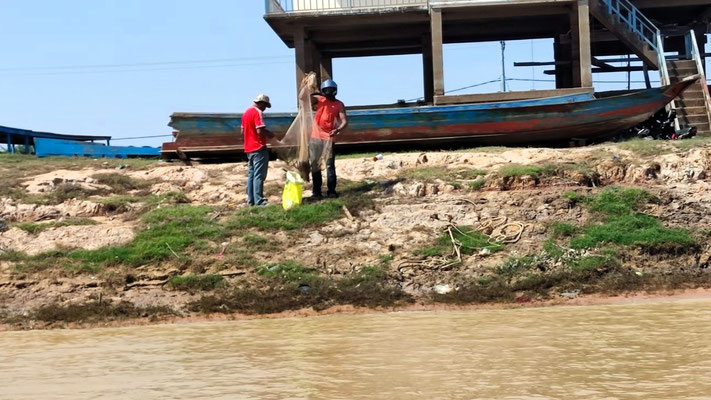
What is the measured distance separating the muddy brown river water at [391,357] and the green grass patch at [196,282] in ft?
2.89

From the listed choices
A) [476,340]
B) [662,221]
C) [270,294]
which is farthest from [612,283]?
[270,294]

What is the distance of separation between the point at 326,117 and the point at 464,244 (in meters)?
2.87

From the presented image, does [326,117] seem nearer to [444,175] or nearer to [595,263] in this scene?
[444,175]

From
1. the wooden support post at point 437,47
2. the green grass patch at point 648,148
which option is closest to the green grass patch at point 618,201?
the green grass patch at point 648,148

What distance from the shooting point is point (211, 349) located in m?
6.62

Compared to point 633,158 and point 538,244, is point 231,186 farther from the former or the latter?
point 633,158

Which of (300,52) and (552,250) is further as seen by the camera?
(300,52)

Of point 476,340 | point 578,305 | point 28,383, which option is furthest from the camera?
point 578,305

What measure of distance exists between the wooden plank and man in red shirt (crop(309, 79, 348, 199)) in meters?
5.39

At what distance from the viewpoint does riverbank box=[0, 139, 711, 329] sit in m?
8.62

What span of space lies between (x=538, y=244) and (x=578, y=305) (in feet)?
4.49

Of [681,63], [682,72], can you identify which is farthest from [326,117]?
[681,63]

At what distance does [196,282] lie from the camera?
8.93 metres

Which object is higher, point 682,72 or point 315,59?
point 315,59
